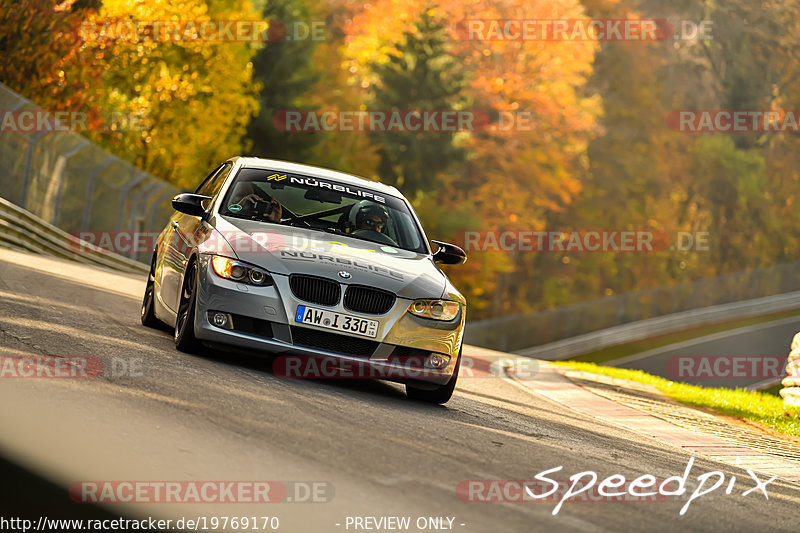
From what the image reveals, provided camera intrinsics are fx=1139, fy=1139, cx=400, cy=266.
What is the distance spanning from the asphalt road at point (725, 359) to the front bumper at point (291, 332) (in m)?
31.3

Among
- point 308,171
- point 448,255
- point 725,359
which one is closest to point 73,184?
point 308,171

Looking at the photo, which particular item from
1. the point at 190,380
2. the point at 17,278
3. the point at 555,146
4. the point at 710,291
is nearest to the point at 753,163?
the point at 710,291

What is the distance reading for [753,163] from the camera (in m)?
65.4

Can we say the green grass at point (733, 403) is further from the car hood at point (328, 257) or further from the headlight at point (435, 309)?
the car hood at point (328, 257)

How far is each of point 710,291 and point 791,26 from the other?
796 inches

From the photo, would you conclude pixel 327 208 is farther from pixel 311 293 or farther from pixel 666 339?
pixel 666 339

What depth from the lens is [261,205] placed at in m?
9.79

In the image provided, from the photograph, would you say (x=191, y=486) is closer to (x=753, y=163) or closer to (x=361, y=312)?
(x=361, y=312)

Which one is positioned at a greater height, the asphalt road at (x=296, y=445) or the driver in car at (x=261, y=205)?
the driver in car at (x=261, y=205)

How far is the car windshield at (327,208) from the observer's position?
9.76 metres

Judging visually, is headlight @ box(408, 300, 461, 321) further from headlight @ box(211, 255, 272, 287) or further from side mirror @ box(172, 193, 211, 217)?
side mirror @ box(172, 193, 211, 217)

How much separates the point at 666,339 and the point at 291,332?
42.4 metres

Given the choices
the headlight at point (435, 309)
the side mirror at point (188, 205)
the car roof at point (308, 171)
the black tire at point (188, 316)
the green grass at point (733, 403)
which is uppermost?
the car roof at point (308, 171)

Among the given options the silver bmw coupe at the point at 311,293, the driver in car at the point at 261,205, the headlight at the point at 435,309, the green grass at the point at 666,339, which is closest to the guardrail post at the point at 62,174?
the silver bmw coupe at the point at 311,293
